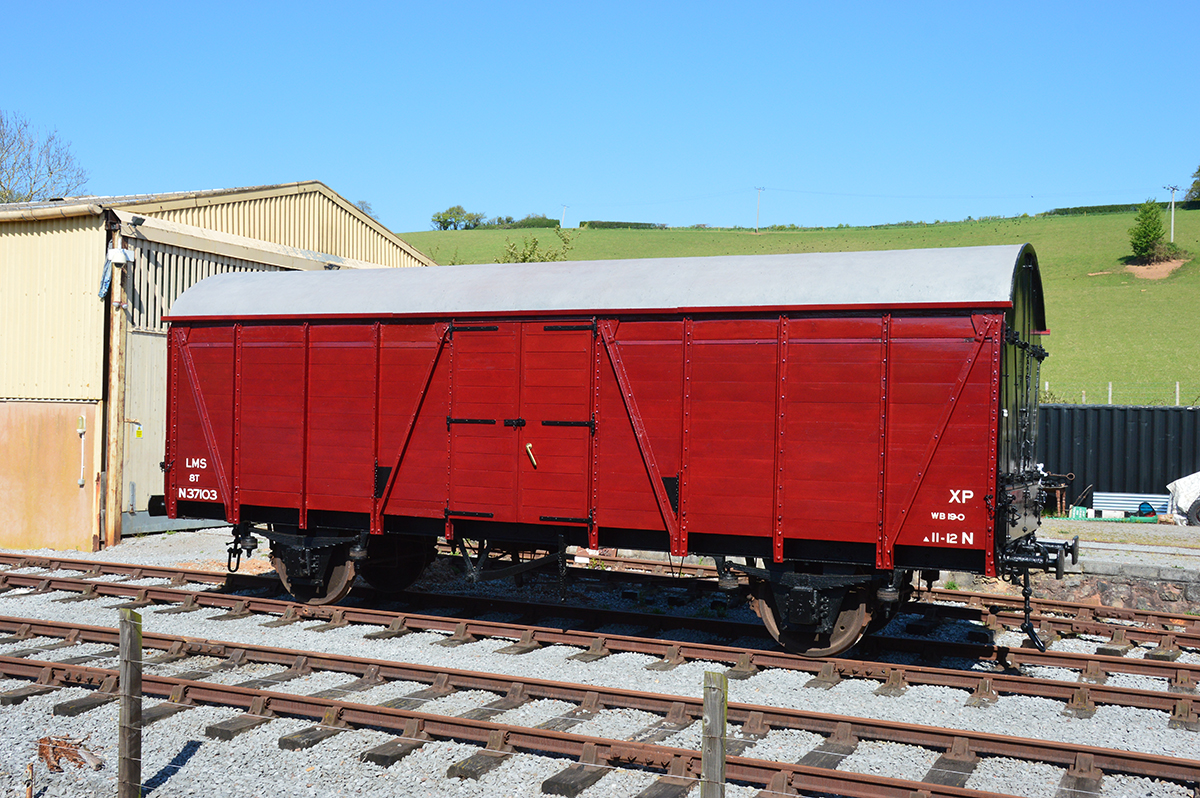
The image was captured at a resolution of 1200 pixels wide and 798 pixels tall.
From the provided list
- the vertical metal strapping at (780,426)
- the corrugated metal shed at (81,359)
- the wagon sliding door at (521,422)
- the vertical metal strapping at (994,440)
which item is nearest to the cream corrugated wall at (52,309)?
the corrugated metal shed at (81,359)

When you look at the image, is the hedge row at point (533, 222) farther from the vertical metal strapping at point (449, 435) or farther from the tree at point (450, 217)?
the vertical metal strapping at point (449, 435)

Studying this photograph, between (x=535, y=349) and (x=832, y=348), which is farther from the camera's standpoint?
(x=535, y=349)

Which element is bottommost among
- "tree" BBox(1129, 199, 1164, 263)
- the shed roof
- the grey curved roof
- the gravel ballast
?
the gravel ballast

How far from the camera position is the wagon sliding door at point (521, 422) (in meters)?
10.1

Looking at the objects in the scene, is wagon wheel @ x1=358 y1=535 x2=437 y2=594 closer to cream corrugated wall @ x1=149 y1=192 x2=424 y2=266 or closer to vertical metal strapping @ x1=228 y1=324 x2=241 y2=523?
vertical metal strapping @ x1=228 y1=324 x2=241 y2=523

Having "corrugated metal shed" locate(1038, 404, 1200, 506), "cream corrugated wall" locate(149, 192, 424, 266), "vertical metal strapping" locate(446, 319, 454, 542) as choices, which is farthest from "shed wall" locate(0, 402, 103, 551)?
"corrugated metal shed" locate(1038, 404, 1200, 506)

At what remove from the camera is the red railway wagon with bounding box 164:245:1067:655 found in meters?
8.79

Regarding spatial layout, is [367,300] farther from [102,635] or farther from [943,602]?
[943,602]

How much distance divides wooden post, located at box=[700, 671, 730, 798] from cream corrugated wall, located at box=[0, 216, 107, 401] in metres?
16.2

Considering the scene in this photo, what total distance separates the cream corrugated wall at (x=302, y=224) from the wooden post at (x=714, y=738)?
1779 cm

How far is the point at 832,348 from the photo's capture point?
9086mm

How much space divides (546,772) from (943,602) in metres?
7.90

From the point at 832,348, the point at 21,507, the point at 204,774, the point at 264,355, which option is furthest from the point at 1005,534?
the point at 21,507

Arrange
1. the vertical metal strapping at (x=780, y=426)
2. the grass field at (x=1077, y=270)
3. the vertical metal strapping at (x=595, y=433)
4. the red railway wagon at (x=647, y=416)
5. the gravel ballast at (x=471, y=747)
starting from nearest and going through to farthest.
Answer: the gravel ballast at (x=471, y=747)
the red railway wagon at (x=647, y=416)
the vertical metal strapping at (x=780, y=426)
the vertical metal strapping at (x=595, y=433)
the grass field at (x=1077, y=270)
